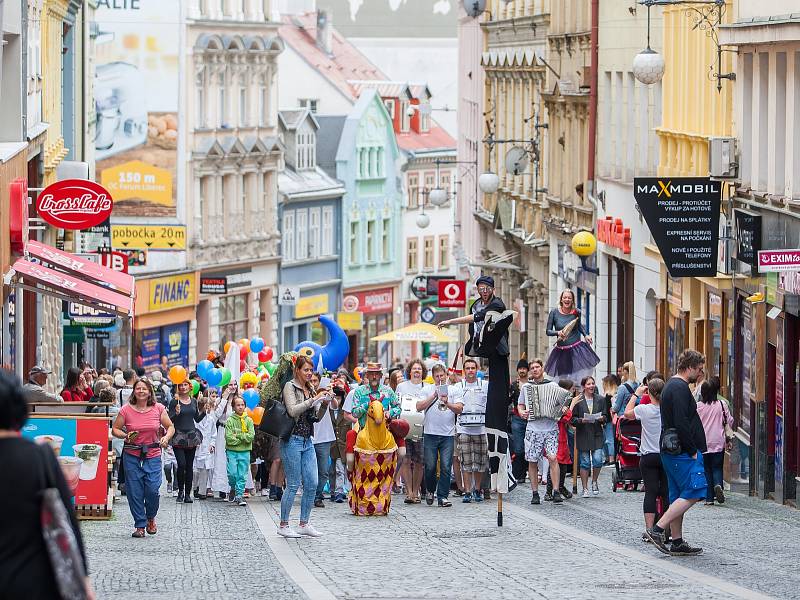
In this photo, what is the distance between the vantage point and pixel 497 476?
21.2m

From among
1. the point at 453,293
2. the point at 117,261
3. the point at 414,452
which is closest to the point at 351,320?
the point at 453,293

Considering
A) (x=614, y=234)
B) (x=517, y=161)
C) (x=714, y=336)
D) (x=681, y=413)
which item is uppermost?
(x=517, y=161)

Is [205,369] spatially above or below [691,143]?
below

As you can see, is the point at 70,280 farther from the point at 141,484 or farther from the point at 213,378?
the point at 141,484

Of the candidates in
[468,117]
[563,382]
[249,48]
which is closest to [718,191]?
[563,382]

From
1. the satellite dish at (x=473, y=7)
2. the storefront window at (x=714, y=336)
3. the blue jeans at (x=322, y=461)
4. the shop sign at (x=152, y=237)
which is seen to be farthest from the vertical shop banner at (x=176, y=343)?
the blue jeans at (x=322, y=461)

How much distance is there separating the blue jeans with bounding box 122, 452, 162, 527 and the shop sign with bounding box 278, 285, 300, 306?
2210 inches

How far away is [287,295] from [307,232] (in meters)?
5.79

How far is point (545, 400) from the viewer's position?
2434cm

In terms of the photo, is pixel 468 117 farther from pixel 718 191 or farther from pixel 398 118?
pixel 718 191

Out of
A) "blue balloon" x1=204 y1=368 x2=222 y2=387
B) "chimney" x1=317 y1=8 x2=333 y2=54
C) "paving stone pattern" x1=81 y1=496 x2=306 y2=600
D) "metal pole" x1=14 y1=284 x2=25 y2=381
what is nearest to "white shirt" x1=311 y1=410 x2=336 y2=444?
"paving stone pattern" x1=81 y1=496 x2=306 y2=600

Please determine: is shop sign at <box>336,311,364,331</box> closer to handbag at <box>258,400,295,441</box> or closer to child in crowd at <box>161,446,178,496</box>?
child in crowd at <box>161,446,178,496</box>

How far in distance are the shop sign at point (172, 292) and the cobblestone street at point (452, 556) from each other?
42873 mm

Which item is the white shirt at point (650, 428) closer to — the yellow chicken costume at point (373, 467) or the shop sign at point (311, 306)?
the yellow chicken costume at point (373, 467)
